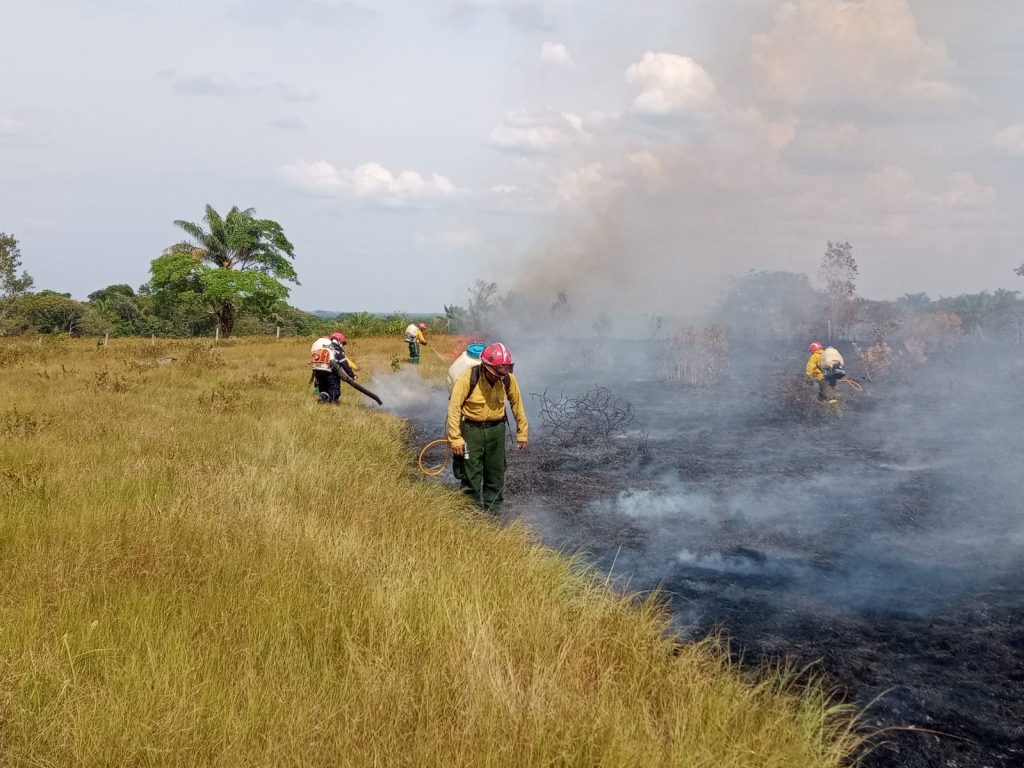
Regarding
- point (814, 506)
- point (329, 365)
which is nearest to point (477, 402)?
point (814, 506)

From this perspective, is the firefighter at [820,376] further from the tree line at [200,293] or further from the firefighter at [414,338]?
the tree line at [200,293]

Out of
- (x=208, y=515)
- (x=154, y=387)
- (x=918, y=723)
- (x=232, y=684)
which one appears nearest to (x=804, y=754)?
(x=918, y=723)

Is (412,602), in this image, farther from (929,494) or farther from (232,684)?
(929,494)

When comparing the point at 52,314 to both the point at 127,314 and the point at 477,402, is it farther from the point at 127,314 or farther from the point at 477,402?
the point at 477,402

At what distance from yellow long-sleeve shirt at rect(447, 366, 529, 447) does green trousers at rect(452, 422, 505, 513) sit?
14cm

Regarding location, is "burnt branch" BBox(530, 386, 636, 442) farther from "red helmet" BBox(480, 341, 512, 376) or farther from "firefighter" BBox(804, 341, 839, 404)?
"red helmet" BBox(480, 341, 512, 376)

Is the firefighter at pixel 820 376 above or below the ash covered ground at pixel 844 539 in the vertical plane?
above

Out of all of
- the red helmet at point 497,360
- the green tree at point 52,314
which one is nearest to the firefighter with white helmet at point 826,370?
the red helmet at point 497,360

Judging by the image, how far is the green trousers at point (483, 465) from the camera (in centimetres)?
702

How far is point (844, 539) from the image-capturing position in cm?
690

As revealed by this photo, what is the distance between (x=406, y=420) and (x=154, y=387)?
5198 mm

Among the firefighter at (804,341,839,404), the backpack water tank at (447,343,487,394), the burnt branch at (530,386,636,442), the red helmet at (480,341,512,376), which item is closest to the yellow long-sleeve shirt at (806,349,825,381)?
the firefighter at (804,341,839,404)

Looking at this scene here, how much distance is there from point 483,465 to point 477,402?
792mm

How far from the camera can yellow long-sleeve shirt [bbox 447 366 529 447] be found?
6742 mm
